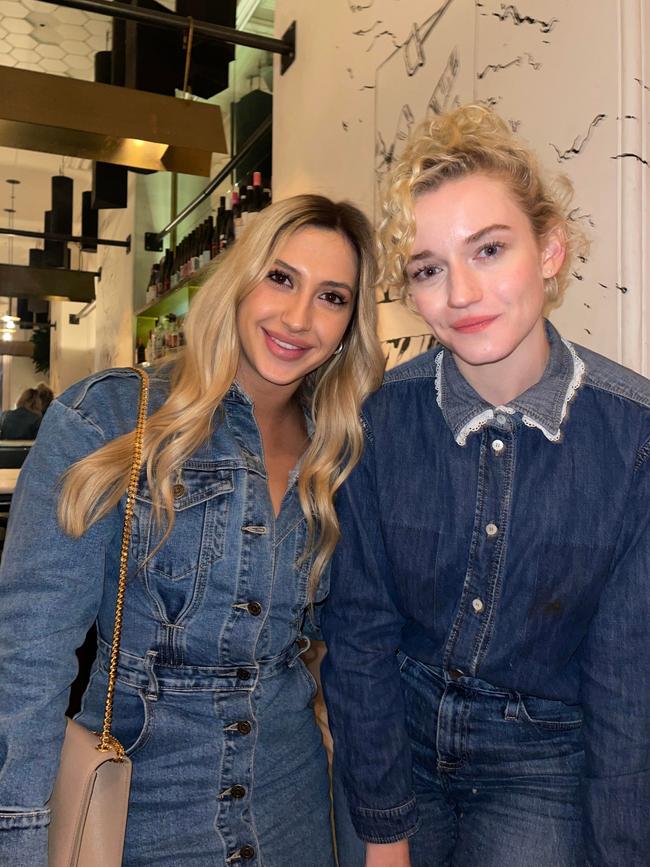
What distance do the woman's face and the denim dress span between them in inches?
5.8

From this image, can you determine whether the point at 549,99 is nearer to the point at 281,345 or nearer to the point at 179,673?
the point at 281,345

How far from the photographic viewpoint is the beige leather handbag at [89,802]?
2.97ft

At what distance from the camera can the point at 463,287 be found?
0.98 meters

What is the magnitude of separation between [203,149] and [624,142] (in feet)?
4.63

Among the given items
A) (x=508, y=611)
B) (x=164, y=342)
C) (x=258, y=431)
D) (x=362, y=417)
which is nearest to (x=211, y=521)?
(x=258, y=431)

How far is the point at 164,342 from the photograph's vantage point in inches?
195

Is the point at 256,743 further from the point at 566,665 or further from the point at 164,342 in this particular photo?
the point at 164,342

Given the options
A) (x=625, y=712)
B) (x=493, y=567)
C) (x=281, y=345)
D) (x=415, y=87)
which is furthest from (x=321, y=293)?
(x=415, y=87)

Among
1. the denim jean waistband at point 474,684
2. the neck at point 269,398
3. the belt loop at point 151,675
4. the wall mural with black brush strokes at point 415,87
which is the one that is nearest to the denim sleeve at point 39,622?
Result: the belt loop at point 151,675

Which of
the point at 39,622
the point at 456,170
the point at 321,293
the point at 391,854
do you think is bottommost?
the point at 391,854

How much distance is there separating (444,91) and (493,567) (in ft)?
4.36

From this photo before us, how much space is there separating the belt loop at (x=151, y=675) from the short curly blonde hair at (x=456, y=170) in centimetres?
68

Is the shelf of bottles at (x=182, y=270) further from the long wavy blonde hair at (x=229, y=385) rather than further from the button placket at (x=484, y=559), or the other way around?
the button placket at (x=484, y=559)

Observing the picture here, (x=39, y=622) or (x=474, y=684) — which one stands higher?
(x=39, y=622)
